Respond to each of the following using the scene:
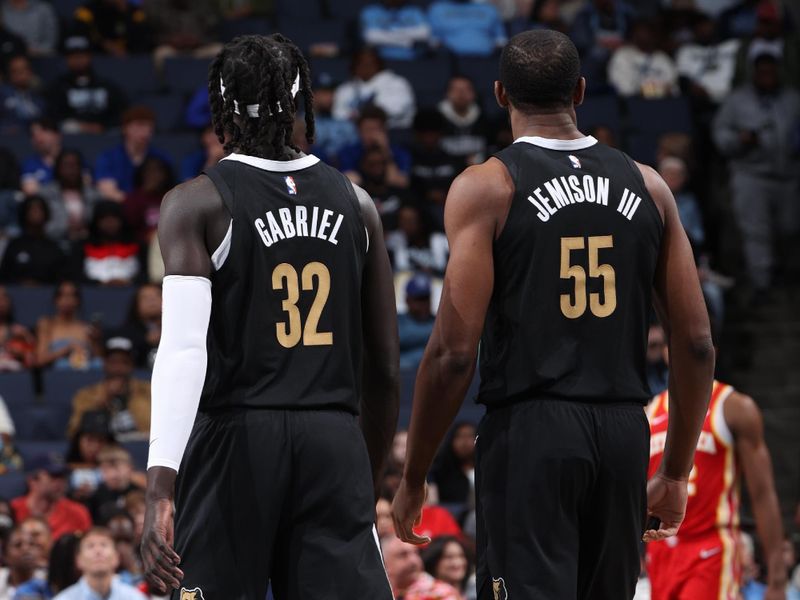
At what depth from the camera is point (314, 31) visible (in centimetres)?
1523

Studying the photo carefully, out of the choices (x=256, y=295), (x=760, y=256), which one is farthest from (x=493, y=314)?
(x=760, y=256)

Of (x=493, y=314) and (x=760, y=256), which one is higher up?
(x=493, y=314)

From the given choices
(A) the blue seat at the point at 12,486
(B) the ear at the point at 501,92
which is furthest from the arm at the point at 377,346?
(A) the blue seat at the point at 12,486

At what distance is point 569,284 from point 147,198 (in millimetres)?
8925

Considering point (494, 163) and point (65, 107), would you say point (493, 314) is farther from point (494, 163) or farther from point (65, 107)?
point (65, 107)

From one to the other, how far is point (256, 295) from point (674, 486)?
146 centimetres

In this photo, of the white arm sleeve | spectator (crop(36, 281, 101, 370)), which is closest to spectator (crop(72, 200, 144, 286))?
spectator (crop(36, 281, 101, 370))

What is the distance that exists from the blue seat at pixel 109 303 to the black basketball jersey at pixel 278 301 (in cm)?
799

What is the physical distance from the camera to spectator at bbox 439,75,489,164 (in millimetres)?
13969

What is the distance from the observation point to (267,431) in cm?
417

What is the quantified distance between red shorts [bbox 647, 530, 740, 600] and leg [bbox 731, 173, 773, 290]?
709 centimetres

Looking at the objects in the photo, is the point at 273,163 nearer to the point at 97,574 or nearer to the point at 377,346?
the point at 377,346

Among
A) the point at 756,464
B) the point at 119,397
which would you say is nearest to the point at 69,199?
the point at 119,397

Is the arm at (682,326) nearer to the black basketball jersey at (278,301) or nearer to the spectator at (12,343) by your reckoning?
the black basketball jersey at (278,301)
